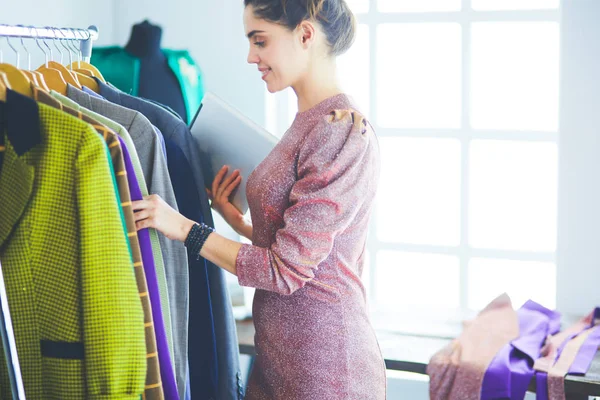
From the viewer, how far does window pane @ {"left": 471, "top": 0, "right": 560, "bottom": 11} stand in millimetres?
2479

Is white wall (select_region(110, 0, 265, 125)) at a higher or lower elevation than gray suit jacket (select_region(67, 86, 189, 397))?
higher

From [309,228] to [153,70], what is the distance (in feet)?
3.51

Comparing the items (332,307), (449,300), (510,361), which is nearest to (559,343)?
(510,361)

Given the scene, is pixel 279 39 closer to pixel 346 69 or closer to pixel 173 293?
pixel 173 293

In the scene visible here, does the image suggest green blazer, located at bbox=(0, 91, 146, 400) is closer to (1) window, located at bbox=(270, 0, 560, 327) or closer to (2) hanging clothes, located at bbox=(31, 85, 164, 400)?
(2) hanging clothes, located at bbox=(31, 85, 164, 400)

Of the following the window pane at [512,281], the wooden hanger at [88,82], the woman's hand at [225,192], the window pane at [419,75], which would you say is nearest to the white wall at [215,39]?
the window pane at [419,75]

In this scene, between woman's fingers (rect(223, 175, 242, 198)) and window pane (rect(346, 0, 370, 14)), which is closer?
woman's fingers (rect(223, 175, 242, 198))

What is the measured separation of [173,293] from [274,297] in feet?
0.64

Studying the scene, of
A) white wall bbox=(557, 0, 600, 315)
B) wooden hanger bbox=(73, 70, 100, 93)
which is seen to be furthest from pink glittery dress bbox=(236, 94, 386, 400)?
white wall bbox=(557, 0, 600, 315)

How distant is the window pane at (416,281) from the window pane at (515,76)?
51cm

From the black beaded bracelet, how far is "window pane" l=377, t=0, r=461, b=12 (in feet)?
5.08

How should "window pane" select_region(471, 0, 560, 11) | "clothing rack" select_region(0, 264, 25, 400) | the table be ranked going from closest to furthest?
"clothing rack" select_region(0, 264, 25, 400)
the table
"window pane" select_region(471, 0, 560, 11)

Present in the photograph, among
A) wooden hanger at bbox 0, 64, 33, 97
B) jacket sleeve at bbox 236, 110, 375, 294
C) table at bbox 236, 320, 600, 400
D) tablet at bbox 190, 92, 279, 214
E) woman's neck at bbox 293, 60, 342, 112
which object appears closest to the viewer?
wooden hanger at bbox 0, 64, 33, 97

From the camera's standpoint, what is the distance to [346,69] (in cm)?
274
